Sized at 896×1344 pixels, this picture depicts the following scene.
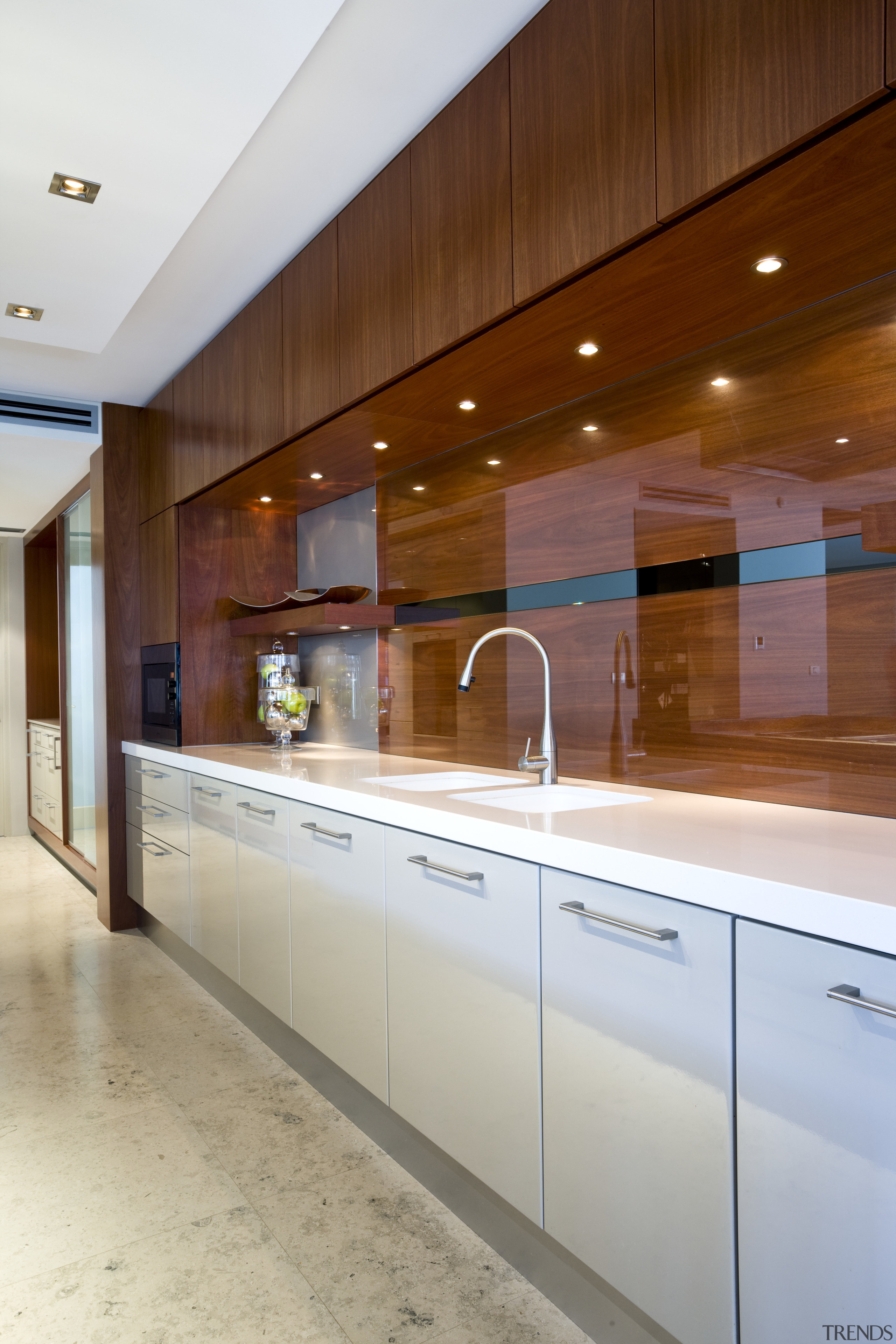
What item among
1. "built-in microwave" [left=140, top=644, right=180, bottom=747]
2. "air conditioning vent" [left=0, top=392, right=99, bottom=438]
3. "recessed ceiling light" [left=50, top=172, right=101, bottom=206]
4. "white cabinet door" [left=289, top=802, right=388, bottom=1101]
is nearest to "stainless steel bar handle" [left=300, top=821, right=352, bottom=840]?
"white cabinet door" [left=289, top=802, right=388, bottom=1101]

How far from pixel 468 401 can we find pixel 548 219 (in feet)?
2.37

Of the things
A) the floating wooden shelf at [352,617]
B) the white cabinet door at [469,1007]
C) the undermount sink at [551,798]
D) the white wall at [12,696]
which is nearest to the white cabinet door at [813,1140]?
the white cabinet door at [469,1007]

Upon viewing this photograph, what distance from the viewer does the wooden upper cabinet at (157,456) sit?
3789 millimetres

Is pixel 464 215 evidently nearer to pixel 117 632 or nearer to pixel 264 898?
pixel 264 898

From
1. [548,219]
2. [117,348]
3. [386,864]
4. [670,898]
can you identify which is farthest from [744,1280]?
[117,348]

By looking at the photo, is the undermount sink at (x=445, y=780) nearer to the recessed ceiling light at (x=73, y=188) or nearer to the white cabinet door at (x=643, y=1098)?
the white cabinet door at (x=643, y=1098)

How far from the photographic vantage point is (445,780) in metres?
2.54

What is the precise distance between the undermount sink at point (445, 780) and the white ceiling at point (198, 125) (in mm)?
1575

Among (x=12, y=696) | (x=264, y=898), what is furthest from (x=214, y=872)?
(x=12, y=696)

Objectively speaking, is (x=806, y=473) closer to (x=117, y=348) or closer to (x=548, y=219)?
(x=548, y=219)

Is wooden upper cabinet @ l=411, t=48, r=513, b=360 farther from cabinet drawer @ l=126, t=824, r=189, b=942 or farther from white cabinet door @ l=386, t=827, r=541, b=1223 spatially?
cabinet drawer @ l=126, t=824, r=189, b=942

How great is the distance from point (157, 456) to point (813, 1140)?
374cm

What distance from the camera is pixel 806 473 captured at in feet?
5.68

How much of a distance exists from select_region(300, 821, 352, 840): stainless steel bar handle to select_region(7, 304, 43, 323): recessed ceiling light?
191 centimetres
